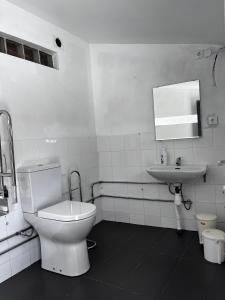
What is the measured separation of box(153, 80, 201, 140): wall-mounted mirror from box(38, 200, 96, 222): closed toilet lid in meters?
1.31

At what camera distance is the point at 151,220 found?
122 inches

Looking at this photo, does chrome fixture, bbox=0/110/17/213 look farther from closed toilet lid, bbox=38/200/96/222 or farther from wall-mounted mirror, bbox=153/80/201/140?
wall-mounted mirror, bbox=153/80/201/140

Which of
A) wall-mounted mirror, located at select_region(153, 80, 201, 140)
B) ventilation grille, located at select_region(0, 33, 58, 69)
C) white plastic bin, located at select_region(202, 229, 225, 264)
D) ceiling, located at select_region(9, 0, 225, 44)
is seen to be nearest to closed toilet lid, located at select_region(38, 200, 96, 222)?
white plastic bin, located at select_region(202, 229, 225, 264)

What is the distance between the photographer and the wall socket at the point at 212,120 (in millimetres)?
2652

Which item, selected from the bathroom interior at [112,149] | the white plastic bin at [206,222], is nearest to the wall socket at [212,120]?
the bathroom interior at [112,149]

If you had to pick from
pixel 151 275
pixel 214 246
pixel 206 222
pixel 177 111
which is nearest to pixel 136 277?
pixel 151 275

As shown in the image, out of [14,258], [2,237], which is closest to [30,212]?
[2,237]

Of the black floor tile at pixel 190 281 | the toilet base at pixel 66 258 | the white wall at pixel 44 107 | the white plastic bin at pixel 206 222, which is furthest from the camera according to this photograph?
the white plastic bin at pixel 206 222

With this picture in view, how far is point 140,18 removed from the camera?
2221 millimetres

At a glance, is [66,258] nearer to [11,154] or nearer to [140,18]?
[11,154]

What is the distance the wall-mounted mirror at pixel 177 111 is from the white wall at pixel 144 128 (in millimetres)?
63

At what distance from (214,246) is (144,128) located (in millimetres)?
1510

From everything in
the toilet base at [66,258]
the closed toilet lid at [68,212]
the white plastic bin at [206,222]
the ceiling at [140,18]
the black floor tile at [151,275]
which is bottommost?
the black floor tile at [151,275]

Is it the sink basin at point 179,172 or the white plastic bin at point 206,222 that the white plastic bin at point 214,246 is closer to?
the white plastic bin at point 206,222
